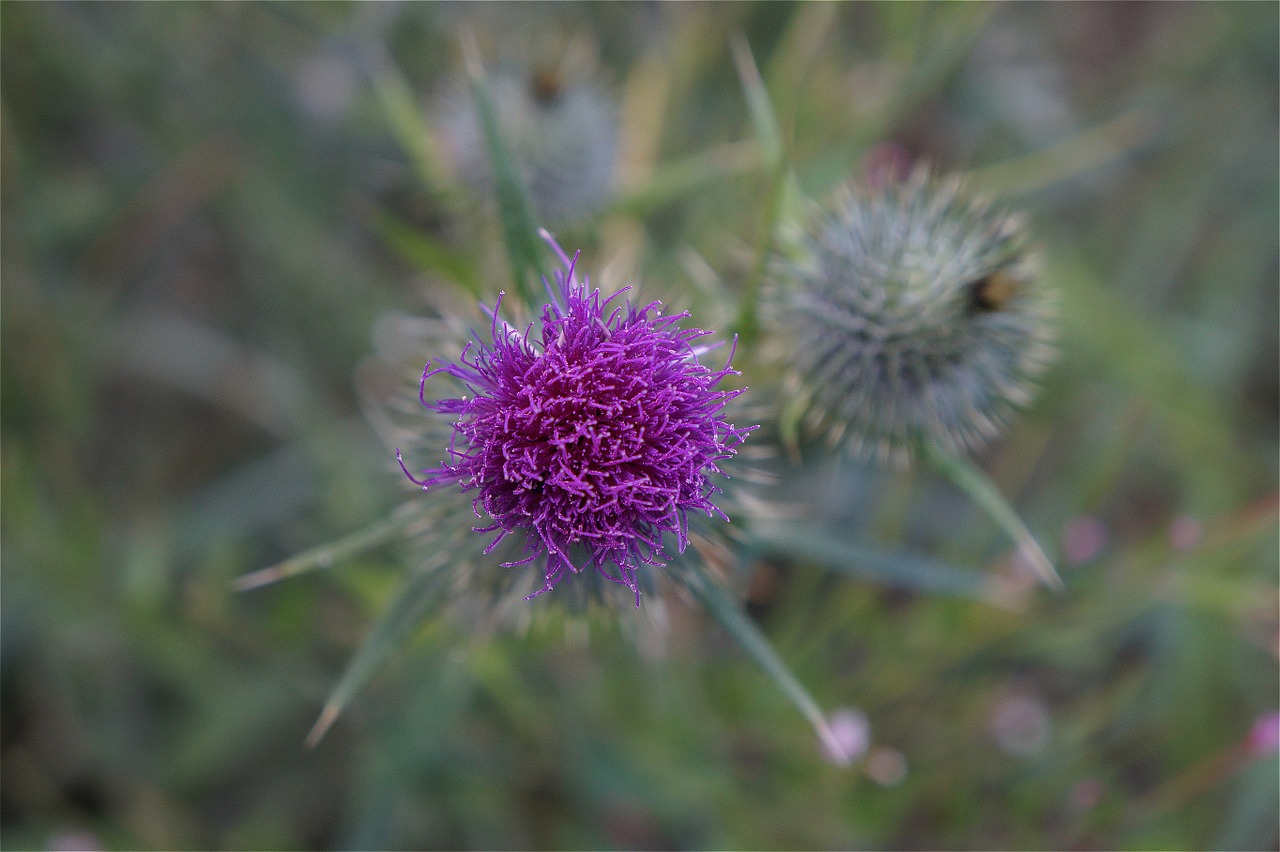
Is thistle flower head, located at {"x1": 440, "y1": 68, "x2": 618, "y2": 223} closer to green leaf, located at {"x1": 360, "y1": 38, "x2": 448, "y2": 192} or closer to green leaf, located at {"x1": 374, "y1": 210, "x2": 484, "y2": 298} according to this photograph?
green leaf, located at {"x1": 360, "y1": 38, "x2": 448, "y2": 192}

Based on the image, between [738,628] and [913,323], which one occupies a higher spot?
[913,323]

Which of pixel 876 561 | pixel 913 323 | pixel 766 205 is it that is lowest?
pixel 876 561

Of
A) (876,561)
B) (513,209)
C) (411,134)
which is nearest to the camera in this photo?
(513,209)

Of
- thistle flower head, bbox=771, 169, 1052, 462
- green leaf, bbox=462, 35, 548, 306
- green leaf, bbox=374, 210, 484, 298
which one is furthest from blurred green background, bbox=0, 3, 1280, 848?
green leaf, bbox=462, 35, 548, 306

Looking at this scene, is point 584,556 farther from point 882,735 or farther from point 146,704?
point 146,704

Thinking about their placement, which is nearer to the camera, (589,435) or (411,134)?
(589,435)

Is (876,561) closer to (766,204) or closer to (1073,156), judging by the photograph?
(766,204)

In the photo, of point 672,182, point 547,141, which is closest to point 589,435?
point 672,182
